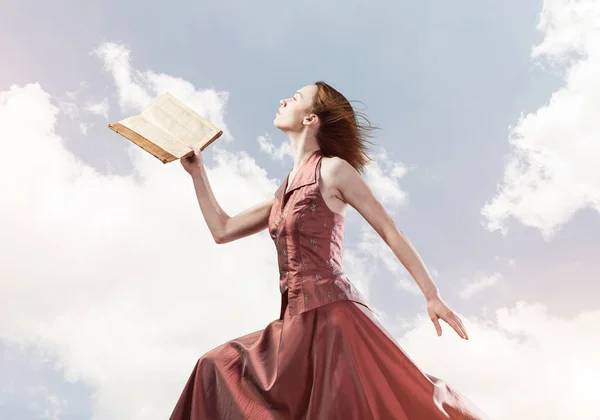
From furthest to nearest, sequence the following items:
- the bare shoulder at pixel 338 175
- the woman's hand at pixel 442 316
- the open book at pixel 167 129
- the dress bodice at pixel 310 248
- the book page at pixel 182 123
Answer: the book page at pixel 182 123 → the open book at pixel 167 129 → the bare shoulder at pixel 338 175 → the dress bodice at pixel 310 248 → the woman's hand at pixel 442 316

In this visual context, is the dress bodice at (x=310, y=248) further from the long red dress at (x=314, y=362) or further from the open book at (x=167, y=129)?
the open book at (x=167, y=129)

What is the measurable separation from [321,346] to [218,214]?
94cm

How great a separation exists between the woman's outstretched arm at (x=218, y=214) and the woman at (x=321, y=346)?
0.76ft

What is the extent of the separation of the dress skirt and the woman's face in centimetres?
84

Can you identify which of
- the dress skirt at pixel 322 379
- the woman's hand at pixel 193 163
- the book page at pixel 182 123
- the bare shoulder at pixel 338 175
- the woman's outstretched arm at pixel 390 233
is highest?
the book page at pixel 182 123

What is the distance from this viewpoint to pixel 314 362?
2.42m

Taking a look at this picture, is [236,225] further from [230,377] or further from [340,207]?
[230,377]

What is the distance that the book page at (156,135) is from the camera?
2973 millimetres

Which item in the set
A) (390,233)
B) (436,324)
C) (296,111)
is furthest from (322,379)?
(296,111)

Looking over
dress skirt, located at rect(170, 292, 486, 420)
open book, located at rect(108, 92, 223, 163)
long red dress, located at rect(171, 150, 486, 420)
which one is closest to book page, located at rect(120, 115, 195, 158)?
open book, located at rect(108, 92, 223, 163)

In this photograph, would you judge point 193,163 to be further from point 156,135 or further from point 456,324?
point 456,324

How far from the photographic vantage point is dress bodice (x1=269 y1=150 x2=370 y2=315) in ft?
8.38

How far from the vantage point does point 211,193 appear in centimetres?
318

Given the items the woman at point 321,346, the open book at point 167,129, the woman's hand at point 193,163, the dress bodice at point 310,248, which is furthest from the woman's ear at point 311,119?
the woman's hand at point 193,163
